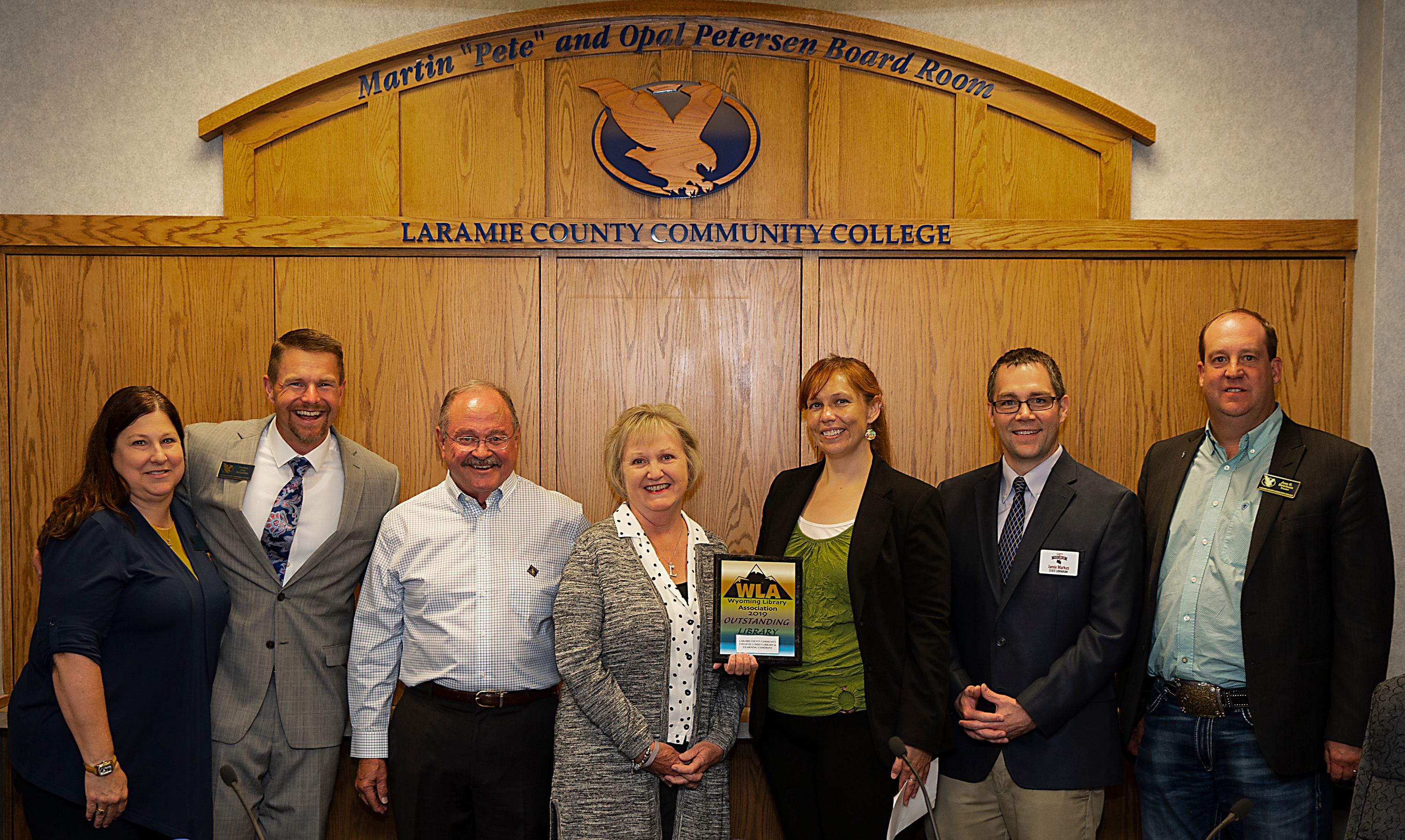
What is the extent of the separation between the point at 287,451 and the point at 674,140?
6.04 feet

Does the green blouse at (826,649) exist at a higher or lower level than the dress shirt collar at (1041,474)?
lower

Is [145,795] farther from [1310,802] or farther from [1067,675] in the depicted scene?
[1310,802]

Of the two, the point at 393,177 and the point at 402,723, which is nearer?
the point at 402,723

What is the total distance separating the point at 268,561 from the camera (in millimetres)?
2596

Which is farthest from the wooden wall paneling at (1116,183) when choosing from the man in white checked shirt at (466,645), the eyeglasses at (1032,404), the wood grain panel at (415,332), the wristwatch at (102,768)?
the wristwatch at (102,768)

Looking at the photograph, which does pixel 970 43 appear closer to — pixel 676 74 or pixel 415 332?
pixel 676 74

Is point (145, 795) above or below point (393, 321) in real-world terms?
below

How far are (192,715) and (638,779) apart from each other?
1280 millimetres

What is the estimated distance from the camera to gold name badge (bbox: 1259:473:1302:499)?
2.43 meters

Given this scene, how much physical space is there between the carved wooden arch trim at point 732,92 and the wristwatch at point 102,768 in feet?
6.78

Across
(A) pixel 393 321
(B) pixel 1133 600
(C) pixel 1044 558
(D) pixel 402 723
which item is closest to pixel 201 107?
(A) pixel 393 321

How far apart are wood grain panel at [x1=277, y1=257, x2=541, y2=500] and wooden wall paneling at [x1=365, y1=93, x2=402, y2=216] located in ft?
0.75

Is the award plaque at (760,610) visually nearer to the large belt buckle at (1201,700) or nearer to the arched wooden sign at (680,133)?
the large belt buckle at (1201,700)

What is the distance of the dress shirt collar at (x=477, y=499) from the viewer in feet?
8.41
